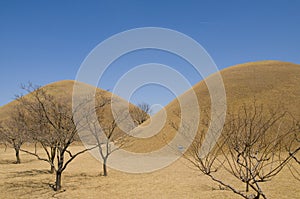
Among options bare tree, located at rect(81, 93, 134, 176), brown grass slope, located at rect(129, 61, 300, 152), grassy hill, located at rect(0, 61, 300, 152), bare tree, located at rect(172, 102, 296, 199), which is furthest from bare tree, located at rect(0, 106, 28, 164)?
brown grass slope, located at rect(129, 61, 300, 152)

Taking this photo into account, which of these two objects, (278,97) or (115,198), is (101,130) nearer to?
(115,198)

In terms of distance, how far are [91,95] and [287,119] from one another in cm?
2539

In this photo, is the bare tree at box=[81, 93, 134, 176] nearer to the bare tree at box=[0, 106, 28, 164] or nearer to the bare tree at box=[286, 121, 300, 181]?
the bare tree at box=[0, 106, 28, 164]

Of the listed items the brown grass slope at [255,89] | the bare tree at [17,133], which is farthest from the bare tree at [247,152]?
the brown grass slope at [255,89]

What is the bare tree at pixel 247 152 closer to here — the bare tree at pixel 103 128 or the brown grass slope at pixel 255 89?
the bare tree at pixel 103 128

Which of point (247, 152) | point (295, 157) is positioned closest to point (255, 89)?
point (295, 157)

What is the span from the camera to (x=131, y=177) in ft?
54.9

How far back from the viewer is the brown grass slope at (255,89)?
3547 centimetres

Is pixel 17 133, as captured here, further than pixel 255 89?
No

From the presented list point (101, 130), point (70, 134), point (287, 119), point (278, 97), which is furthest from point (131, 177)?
point (278, 97)

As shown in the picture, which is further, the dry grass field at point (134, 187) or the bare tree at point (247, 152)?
the dry grass field at point (134, 187)

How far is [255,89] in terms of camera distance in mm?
40438

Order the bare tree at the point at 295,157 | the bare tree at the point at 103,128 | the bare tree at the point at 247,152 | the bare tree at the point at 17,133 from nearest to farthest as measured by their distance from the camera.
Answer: the bare tree at the point at 295,157 → the bare tree at the point at 247,152 → the bare tree at the point at 103,128 → the bare tree at the point at 17,133

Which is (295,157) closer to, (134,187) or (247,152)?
(247,152)
